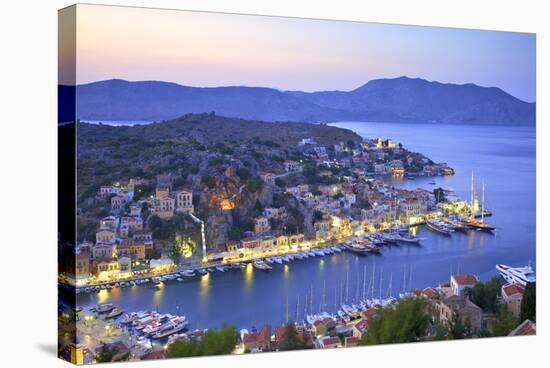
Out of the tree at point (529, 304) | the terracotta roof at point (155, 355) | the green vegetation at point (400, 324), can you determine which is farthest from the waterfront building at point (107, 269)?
the tree at point (529, 304)

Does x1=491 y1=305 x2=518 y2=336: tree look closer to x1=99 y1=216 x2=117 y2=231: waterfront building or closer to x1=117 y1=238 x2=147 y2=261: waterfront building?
x1=117 y1=238 x2=147 y2=261: waterfront building

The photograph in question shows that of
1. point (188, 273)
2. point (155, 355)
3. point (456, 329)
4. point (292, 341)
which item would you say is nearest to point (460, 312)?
point (456, 329)

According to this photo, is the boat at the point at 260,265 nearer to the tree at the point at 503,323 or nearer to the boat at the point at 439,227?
the boat at the point at 439,227

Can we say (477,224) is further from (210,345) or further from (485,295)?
(210,345)

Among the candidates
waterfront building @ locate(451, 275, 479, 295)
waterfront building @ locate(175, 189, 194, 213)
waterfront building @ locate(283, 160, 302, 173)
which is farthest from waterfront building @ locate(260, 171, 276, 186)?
waterfront building @ locate(451, 275, 479, 295)

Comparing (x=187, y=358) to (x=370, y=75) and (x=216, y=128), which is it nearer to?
(x=216, y=128)

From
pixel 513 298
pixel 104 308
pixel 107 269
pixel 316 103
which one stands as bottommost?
pixel 513 298

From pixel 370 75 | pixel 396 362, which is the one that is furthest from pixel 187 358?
pixel 370 75
